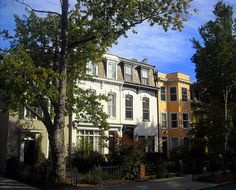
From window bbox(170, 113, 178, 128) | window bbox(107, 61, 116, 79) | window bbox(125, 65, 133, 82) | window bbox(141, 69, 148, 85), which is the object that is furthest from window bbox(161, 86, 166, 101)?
window bbox(107, 61, 116, 79)

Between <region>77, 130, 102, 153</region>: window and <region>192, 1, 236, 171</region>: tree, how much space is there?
402 inches

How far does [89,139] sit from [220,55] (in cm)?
1290

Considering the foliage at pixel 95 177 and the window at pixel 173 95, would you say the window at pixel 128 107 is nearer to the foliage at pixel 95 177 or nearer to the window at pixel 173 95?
the window at pixel 173 95

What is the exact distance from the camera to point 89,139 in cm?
2877

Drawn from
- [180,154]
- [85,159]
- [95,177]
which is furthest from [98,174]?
[180,154]

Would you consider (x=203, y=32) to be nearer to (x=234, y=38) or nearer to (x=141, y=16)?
(x=234, y=38)

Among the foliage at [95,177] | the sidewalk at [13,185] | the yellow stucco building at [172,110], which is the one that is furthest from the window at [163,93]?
the sidewalk at [13,185]

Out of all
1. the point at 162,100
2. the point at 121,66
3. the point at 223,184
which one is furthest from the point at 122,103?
the point at 223,184

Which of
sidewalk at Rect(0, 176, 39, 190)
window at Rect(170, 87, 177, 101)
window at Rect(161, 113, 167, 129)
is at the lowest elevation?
sidewalk at Rect(0, 176, 39, 190)

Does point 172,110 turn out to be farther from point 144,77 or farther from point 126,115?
point 126,115

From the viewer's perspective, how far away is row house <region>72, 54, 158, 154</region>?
2941cm

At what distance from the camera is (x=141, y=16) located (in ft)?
58.2

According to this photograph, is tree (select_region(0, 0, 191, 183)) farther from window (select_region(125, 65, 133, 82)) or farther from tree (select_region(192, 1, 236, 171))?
window (select_region(125, 65, 133, 82))

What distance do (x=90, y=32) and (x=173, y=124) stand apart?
23.3m
